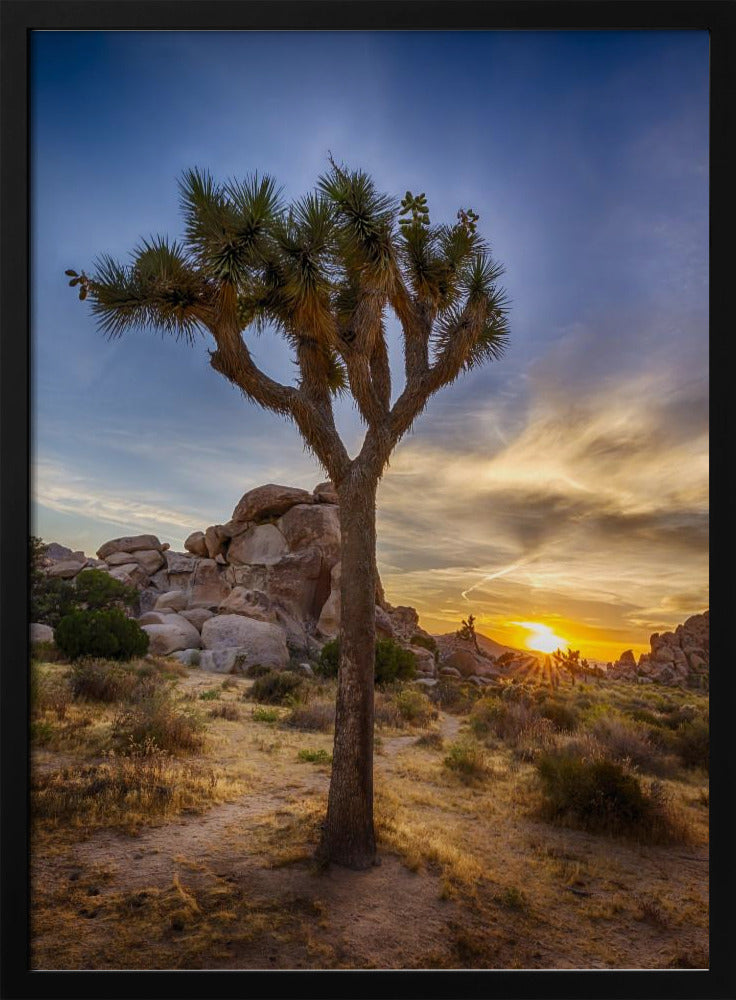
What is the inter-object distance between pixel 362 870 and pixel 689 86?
20.5 feet

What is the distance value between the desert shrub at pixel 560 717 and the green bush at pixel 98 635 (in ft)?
29.6

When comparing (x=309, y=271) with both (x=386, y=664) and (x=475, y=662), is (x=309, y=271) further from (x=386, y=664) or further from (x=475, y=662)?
(x=475, y=662)

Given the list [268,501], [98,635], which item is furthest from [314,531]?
[98,635]

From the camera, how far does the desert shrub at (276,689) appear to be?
11145 millimetres

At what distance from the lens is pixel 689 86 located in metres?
3.91

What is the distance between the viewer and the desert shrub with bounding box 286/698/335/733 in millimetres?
9133

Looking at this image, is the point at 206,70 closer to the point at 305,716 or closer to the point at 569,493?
the point at 569,493

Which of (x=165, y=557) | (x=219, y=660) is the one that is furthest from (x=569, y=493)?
(x=165, y=557)

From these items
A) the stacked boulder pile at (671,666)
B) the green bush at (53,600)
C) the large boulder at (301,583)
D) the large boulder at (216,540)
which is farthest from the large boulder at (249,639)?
the stacked boulder pile at (671,666)

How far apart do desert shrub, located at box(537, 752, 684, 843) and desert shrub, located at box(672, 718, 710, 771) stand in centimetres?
238

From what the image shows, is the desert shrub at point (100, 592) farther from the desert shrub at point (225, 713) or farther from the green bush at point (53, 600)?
the desert shrub at point (225, 713)

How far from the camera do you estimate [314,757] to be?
7.45m

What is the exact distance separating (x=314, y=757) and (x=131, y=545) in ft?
73.4

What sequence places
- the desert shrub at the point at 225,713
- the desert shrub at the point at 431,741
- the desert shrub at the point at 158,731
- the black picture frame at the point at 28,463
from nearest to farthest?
the black picture frame at the point at 28,463
the desert shrub at the point at 158,731
the desert shrub at the point at 431,741
the desert shrub at the point at 225,713
